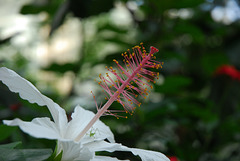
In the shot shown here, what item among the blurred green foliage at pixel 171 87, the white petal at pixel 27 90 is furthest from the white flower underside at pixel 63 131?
the blurred green foliage at pixel 171 87

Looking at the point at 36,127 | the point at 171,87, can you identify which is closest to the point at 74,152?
the point at 36,127

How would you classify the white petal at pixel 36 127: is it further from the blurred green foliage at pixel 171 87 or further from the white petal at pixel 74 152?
the blurred green foliage at pixel 171 87

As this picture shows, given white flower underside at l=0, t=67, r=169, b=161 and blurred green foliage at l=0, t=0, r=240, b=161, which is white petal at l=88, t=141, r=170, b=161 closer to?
white flower underside at l=0, t=67, r=169, b=161

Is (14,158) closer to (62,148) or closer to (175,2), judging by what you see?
(62,148)

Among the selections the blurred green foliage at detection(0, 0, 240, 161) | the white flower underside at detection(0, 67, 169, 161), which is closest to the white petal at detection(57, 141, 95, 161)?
the white flower underside at detection(0, 67, 169, 161)

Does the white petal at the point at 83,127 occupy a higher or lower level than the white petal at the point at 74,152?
lower

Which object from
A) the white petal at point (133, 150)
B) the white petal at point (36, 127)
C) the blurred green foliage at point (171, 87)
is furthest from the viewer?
the blurred green foliage at point (171, 87)
